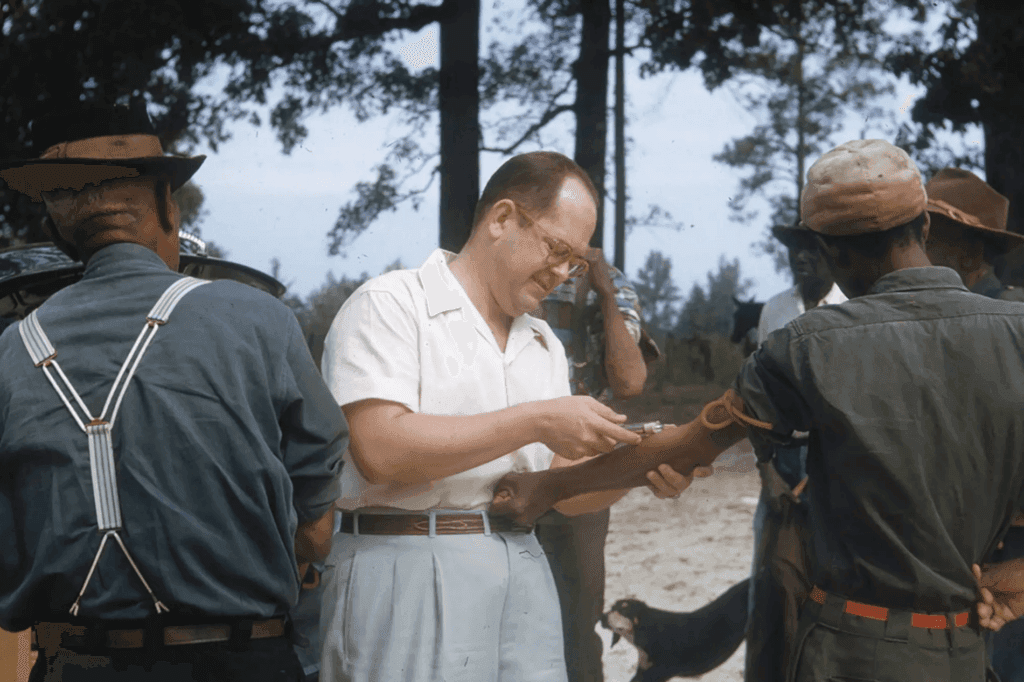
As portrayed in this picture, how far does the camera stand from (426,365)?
207 cm

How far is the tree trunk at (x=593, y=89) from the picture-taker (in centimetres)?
648

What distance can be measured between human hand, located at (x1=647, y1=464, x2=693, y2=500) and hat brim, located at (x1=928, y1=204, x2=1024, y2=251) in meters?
1.19

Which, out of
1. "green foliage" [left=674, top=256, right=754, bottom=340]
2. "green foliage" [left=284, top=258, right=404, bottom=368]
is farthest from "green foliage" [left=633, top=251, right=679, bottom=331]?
"green foliage" [left=284, top=258, right=404, bottom=368]

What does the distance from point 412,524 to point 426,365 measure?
34 centimetres

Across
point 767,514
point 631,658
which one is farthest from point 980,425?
point 631,658

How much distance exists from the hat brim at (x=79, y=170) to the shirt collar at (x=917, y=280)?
4.61 feet

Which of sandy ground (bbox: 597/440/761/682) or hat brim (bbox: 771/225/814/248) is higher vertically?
hat brim (bbox: 771/225/814/248)

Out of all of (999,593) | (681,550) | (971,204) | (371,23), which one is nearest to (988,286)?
(971,204)

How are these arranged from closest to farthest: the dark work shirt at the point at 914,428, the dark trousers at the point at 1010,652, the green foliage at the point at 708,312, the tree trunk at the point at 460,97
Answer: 1. the dark work shirt at the point at 914,428
2. the dark trousers at the point at 1010,652
3. the tree trunk at the point at 460,97
4. the green foliage at the point at 708,312

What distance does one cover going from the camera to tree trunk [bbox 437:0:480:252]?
5.93 metres

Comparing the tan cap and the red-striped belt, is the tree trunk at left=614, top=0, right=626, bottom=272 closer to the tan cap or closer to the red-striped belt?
the tan cap

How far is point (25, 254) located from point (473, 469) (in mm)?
3000

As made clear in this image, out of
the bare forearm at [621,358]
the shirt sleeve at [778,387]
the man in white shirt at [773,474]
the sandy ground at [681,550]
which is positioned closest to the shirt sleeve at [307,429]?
the shirt sleeve at [778,387]

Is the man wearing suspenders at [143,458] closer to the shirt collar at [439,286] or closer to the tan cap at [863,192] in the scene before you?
the shirt collar at [439,286]
